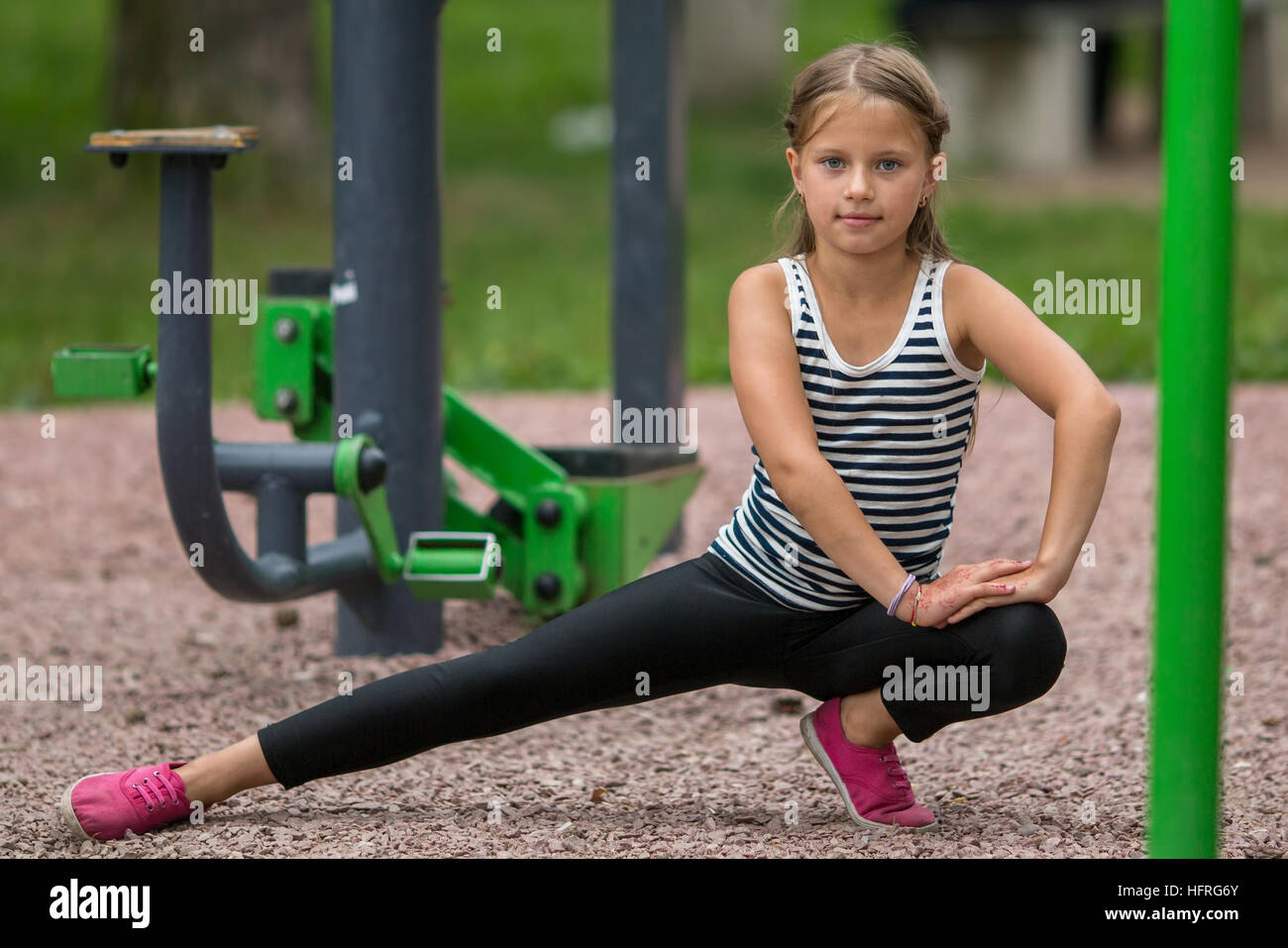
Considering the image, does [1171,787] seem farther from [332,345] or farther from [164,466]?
[332,345]

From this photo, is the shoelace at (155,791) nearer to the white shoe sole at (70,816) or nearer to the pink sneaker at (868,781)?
the white shoe sole at (70,816)

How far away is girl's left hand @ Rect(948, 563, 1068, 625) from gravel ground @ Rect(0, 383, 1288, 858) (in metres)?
0.31

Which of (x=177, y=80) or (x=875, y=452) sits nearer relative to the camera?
(x=875, y=452)

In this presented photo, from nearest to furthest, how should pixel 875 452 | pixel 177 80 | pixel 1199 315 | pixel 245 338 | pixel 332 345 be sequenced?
pixel 1199 315
pixel 875 452
pixel 332 345
pixel 245 338
pixel 177 80

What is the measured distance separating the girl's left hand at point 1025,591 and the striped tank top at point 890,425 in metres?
0.13

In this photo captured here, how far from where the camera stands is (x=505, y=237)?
975cm

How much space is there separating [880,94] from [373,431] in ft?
4.37

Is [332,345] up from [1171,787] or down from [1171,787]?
up

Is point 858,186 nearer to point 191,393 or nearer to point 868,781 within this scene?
point 868,781

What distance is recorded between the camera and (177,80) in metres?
9.34

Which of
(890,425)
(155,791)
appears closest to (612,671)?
(890,425)

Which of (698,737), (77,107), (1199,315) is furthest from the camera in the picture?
(77,107)
